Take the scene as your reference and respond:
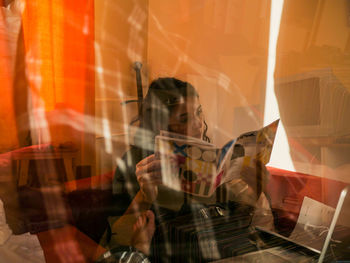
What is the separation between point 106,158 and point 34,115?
47 centimetres

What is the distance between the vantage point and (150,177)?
2.75 ft

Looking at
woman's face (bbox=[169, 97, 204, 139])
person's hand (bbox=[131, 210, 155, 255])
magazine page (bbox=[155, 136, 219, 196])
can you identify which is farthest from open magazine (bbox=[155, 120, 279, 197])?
woman's face (bbox=[169, 97, 204, 139])

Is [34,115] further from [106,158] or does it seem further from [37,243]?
[37,243]

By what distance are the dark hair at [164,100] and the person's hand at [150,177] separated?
243mm

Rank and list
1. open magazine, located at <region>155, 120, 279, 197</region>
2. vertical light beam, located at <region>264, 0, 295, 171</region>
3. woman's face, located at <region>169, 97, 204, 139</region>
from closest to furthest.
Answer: open magazine, located at <region>155, 120, 279, 197</region>, vertical light beam, located at <region>264, 0, 295, 171</region>, woman's face, located at <region>169, 97, 204, 139</region>

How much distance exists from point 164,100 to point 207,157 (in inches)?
22.3

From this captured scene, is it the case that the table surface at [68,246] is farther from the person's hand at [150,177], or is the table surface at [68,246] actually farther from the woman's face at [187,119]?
the woman's face at [187,119]

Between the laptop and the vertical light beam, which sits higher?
the vertical light beam

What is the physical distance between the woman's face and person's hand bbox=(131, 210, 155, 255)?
39 centimetres

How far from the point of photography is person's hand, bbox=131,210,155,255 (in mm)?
707

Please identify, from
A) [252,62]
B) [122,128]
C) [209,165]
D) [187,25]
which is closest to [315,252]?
[209,165]

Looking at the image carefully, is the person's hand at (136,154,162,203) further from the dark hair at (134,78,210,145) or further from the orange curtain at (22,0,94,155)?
the orange curtain at (22,0,94,155)

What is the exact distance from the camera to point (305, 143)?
2.77 feet

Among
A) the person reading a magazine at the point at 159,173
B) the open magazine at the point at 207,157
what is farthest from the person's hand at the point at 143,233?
the open magazine at the point at 207,157
